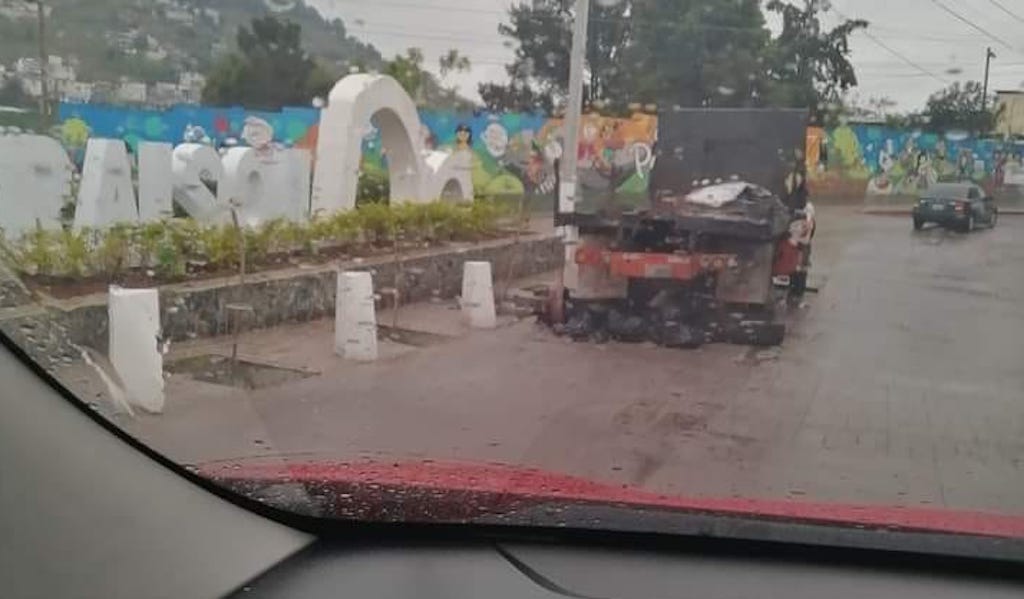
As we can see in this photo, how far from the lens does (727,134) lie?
4.88 metres

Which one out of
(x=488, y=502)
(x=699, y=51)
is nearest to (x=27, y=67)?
(x=488, y=502)

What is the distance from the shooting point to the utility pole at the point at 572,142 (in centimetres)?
484

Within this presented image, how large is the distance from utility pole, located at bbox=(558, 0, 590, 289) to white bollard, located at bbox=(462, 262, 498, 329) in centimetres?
48

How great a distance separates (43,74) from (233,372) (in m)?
1.57

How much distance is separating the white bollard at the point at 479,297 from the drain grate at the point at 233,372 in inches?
37.7

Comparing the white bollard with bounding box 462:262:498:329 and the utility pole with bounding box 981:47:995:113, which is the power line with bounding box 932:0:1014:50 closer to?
the utility pole with bounding box 981:47:995:113

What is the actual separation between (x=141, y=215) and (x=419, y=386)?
1929mm

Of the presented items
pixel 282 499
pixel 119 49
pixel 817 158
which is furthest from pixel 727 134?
pixel 282 499

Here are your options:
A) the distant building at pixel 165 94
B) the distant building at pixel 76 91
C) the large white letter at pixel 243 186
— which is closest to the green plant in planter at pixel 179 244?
the large white letter at pixel 243 186

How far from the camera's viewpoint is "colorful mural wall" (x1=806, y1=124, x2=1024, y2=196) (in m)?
4.31

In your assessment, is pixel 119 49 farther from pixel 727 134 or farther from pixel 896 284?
pixel 896 284

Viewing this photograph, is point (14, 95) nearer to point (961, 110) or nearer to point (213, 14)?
point (213, 14)

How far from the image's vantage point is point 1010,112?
4.12 m

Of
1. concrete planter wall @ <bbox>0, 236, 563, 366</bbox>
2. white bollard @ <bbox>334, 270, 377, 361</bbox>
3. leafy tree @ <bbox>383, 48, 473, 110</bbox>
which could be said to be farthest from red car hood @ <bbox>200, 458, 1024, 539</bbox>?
white bollard @ <bbox>334, 270, 377, 361</bbox>
